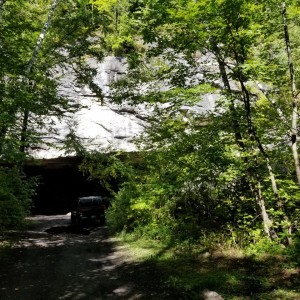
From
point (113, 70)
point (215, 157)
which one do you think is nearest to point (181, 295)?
point (215, 157)

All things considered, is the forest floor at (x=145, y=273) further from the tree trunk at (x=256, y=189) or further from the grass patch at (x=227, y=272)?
the tree trunk at (x=256, y=189)

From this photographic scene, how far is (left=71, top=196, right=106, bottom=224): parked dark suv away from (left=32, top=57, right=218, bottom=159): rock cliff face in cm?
324

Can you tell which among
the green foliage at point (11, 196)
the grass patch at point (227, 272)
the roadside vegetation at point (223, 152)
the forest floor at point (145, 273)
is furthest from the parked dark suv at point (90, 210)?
the grass patch at point (227, 272)

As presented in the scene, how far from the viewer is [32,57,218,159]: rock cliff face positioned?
19.4 metres

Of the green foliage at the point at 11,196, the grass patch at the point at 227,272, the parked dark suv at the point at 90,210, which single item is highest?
the green foliage at the point at 11,196

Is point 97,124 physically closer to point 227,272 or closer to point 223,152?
point 223,152

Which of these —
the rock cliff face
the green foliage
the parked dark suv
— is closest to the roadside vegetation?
the green foliage

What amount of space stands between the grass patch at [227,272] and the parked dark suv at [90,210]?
29.7 ft

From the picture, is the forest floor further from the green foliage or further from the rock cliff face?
the rock cliff face

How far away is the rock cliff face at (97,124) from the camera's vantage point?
1939 cm

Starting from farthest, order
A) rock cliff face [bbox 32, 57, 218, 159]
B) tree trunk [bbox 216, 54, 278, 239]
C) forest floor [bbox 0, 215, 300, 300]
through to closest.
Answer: rock cliff face [bbox 32, 57, 218, 159] < tree trunk [bbox 216, 54, 278, 239] < forest floor [bbox 0, 215, 300, 300]

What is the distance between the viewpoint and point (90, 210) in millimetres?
18328

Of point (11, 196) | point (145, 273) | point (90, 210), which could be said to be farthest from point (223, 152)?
point (90, 210)

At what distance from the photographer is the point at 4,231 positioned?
14477 mm
